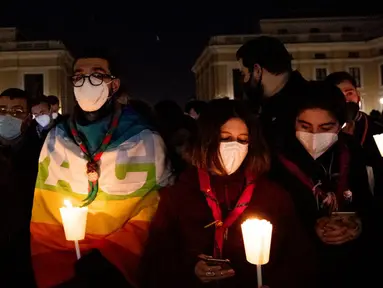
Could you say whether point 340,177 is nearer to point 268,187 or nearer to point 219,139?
point 268,187

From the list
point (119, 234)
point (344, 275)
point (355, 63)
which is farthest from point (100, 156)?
point (355, 63)

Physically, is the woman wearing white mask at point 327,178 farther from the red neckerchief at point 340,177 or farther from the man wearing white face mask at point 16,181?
the man wearing white face mask at point 16,181

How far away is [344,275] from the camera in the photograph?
3.45m

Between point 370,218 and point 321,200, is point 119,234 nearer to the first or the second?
point 321,200

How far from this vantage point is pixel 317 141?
3512 mm

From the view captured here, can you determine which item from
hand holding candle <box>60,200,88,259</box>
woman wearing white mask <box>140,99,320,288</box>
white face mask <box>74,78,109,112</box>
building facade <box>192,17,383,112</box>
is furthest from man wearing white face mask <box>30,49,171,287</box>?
building facade <box>192,17,383,112</box>

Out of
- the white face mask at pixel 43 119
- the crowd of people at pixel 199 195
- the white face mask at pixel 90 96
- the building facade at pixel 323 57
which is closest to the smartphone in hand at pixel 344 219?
the crowd of people at pixel 199 195

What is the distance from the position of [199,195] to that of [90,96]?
0.97m

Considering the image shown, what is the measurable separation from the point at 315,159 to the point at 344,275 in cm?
72

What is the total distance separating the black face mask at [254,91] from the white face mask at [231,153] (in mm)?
971

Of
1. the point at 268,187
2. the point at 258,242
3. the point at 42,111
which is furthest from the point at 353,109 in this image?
the point at 42,111

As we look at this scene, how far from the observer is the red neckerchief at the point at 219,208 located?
3.13 meters

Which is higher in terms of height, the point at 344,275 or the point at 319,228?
the point at 319,228

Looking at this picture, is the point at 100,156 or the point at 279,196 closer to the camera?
the point at 279,196
